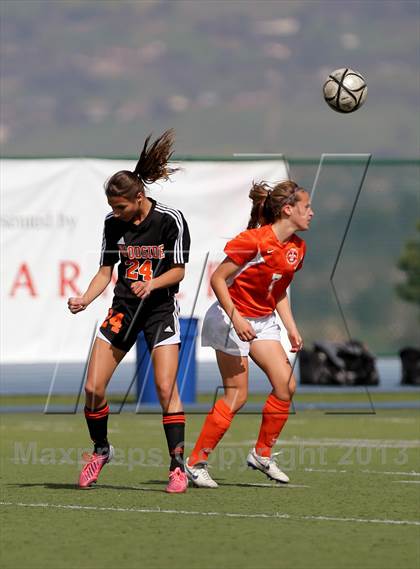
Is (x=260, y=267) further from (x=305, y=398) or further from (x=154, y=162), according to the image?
(x=305, y=398)

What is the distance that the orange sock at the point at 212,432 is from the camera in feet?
29.7

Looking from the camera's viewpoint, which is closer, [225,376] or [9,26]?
[225,376]

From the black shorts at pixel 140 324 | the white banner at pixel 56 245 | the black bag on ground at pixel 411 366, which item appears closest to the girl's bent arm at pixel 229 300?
the black shorts at pixel 140 324

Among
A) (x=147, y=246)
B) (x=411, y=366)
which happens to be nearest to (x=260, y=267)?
(x=147, y=246)

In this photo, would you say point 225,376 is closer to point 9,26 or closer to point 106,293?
point 106,293

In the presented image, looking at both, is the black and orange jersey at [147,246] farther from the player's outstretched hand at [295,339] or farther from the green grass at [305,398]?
the green grass at [305,398]

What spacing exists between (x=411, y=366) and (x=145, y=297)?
13.5 meters

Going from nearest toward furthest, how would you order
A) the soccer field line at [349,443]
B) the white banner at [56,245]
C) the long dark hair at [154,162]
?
1. the long dark hair at [154,162]
2. the soccer field line at [349,443]
3. the white banner at [56,245]

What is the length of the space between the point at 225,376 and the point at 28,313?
8.30 meters

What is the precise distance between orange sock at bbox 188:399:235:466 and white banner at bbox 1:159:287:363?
787 cm

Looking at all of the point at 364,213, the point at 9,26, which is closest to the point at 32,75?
the point at 9,26

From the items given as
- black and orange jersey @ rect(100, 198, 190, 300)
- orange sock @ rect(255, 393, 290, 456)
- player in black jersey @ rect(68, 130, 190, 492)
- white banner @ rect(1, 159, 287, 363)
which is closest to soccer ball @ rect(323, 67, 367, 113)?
player in black jersey @ rect(68, 130, 190, 492)

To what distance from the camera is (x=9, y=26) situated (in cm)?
4678

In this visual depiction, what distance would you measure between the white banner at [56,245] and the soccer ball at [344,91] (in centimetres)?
587
